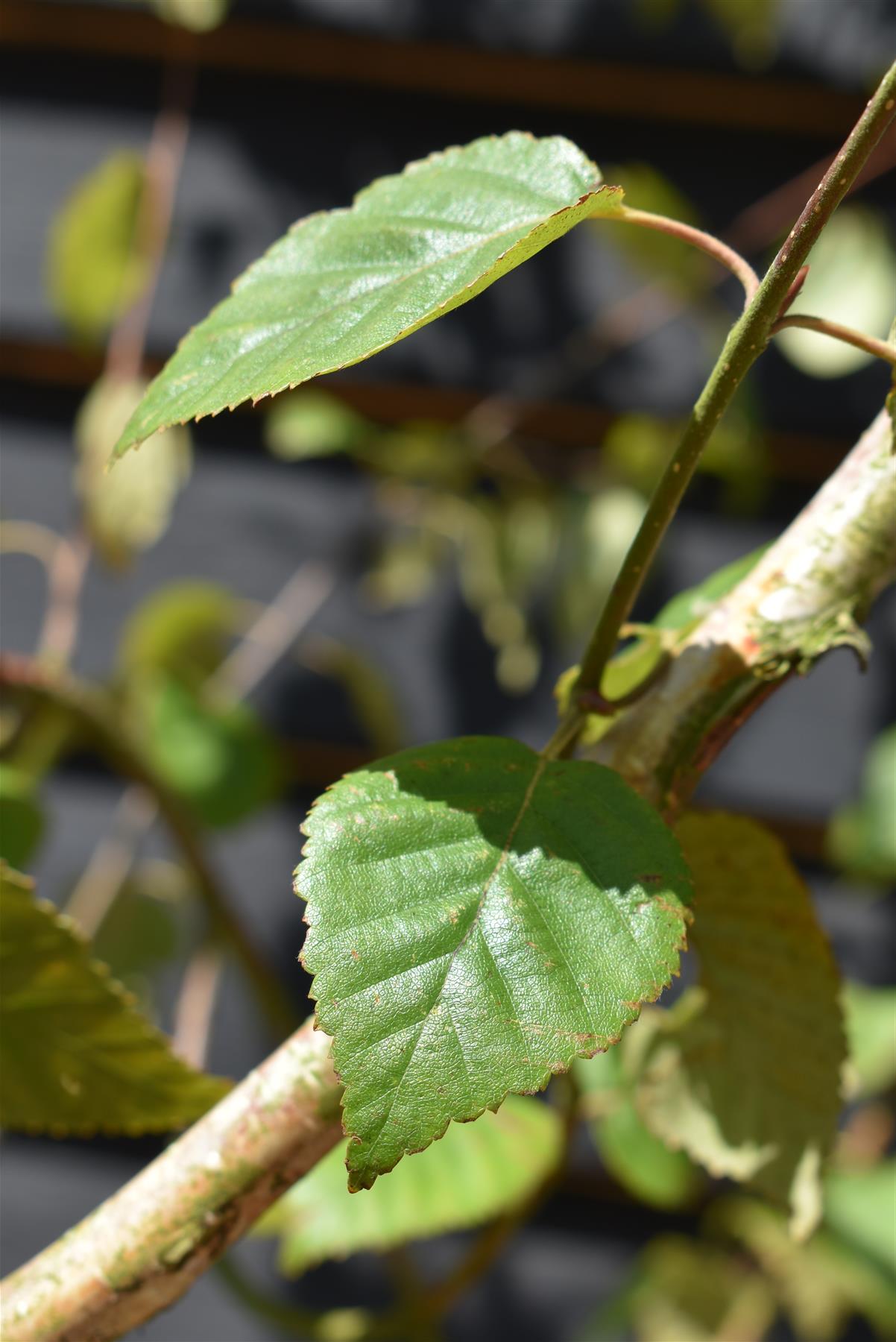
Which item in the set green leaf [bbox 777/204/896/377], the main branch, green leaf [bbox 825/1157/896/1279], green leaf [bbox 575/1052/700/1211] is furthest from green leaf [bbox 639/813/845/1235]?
green leaf [bbox 777/204/896/377]

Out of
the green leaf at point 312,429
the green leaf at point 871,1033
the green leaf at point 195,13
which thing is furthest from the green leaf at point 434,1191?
the green leaf at point 195,13

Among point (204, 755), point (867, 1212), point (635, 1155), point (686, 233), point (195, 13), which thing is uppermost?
point (195, 13)

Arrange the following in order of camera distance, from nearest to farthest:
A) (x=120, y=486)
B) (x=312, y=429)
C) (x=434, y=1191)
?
(x=434, y=1191), (x=120, y=486), (x=312, y=429)

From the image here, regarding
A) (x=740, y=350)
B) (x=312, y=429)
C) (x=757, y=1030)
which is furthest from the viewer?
(x=312, y=429)

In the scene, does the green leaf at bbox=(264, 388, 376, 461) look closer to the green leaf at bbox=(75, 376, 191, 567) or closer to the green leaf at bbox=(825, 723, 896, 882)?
the green leaf at bbox=(75, 376, 191, 567)

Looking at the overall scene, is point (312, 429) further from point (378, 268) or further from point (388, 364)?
point (378, 268)

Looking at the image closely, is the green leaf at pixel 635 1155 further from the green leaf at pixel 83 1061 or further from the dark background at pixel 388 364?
the dark background at pixel 388 364

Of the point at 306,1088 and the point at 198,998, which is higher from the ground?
the point at 306,1088

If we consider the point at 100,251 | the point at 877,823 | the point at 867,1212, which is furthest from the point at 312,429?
the point at 867,1212
